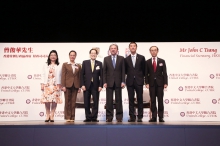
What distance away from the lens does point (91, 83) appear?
4652mm

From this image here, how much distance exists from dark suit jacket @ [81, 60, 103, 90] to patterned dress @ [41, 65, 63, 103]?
0.53 meters

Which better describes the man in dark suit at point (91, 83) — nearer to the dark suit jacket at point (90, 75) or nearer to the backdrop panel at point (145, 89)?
the dark suit jacket at point (90, 75)

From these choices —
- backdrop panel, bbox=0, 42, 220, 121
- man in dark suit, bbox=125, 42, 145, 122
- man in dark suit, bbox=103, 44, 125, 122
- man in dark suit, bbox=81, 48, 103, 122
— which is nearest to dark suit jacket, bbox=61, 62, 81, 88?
man in dark suit, bbox=81, 48, 103, 122

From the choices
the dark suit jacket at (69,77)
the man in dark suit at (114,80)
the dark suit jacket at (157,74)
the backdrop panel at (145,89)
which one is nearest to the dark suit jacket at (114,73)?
the man in dark suit at (114,80)

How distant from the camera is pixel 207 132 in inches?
130

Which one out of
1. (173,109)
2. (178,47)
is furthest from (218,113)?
(178,47)

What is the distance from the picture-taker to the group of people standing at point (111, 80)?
457cm

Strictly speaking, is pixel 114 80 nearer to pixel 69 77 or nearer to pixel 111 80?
pixel 111 80

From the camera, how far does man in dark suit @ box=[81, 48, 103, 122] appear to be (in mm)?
4648

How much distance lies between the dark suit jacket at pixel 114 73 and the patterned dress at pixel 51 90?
0.94m

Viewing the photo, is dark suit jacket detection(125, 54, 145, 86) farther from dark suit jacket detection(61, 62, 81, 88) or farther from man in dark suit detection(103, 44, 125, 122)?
dark suit jacket detection(61, 62, 81, 88)

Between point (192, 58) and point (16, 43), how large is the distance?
4.10 m
